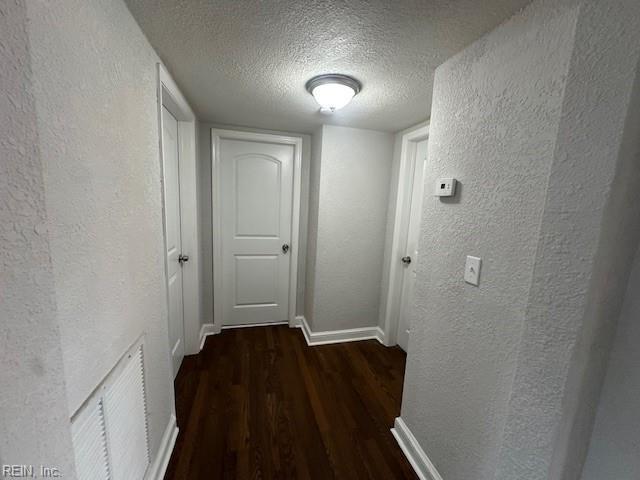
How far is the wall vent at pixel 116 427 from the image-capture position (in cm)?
67

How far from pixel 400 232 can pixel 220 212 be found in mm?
1686

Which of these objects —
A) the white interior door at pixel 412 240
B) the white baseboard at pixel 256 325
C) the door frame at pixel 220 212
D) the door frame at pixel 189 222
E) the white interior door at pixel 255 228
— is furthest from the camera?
the white baseboard at pixel 256 325

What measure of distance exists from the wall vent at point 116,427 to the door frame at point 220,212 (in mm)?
1396

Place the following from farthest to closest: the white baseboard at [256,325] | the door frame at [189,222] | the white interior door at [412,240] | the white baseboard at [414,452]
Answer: the white baseboard at [256,325]
the white interior door at [412,240]
the door frame at [189,222]
the white baseboard at [414,452]

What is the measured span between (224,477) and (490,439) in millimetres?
1218

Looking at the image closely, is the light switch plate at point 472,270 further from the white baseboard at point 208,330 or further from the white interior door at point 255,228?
the white baseboard at point 208,330

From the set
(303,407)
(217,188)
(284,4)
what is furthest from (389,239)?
(284,4)

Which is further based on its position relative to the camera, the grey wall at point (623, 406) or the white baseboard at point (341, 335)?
the white baseboard at point (341, 335)

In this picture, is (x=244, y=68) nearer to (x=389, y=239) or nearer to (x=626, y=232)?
(x=626, y=232)

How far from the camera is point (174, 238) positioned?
5.96 ft

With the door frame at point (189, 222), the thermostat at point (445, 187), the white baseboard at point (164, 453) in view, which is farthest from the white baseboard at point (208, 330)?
the thermostat at point (445, 187)

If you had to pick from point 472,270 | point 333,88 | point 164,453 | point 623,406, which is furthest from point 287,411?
point 333,88

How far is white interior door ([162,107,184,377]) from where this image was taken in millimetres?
1673

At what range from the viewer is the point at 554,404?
0.68 m
